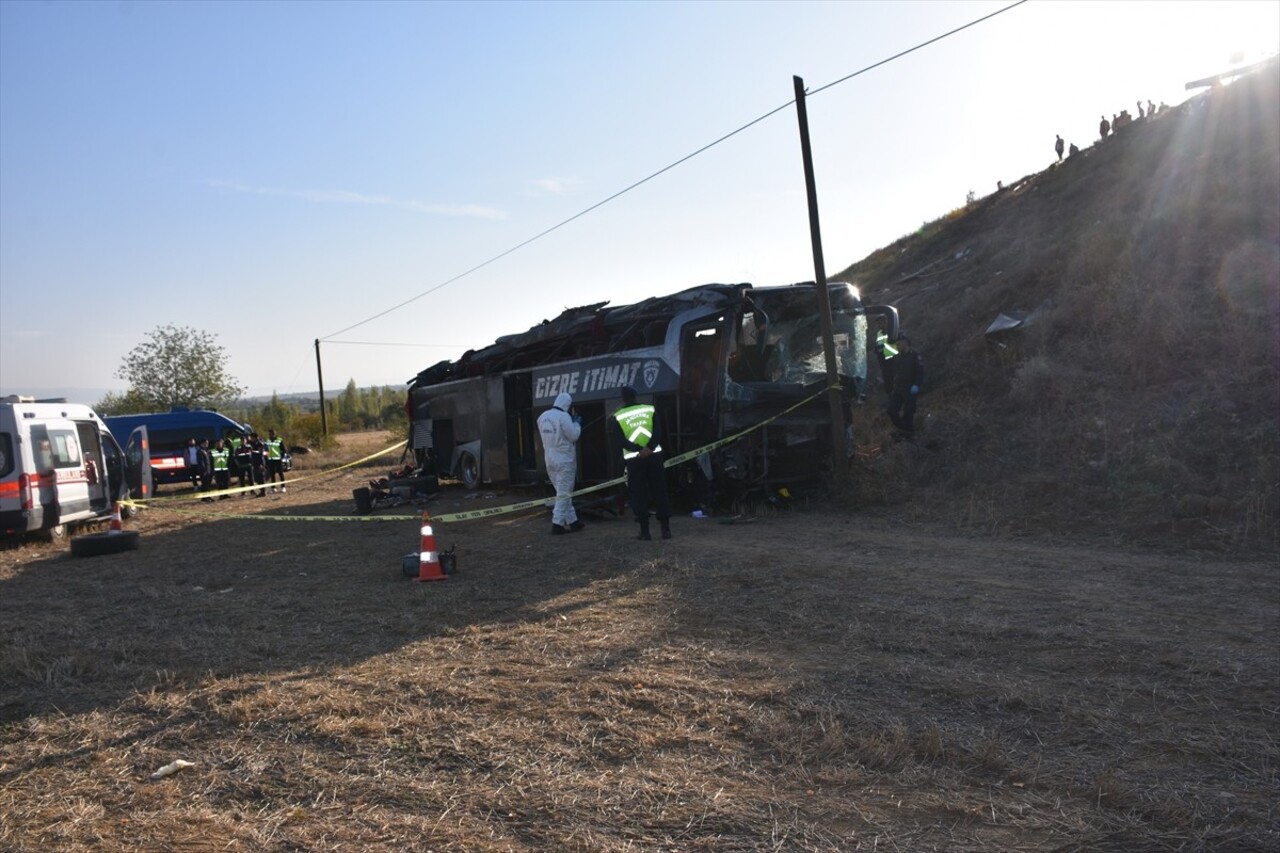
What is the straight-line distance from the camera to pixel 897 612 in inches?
262

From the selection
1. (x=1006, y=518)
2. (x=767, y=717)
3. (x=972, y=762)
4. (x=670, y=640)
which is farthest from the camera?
(x=1006, y=518)

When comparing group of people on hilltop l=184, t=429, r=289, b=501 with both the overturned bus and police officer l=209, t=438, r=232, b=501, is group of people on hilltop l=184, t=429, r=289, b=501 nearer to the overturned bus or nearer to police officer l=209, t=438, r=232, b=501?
police officer l=209, t=438, r=232, b=501

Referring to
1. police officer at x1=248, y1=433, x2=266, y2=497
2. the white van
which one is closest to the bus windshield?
the white van

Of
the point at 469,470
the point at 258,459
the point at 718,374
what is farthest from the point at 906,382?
the point at 258,459

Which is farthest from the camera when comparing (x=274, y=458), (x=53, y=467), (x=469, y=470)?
(x=274, y=458)

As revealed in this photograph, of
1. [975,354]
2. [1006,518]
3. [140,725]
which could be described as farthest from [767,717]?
[975,354]

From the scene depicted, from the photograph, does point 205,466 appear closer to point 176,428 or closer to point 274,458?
point 274,458

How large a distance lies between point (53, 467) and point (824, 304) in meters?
11.1

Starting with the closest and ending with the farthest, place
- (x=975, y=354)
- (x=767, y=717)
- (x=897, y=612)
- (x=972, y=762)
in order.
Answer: (x=972, y=762)
(x=767, y=717)
(x=897, y=612)
(x=975, y=354)

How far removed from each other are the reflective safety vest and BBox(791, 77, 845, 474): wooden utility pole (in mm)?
3198

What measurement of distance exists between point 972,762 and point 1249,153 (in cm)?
1851

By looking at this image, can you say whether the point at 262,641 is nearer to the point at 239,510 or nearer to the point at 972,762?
the point at 972,762

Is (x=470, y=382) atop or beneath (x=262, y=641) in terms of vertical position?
atop

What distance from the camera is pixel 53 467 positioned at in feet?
44.6
